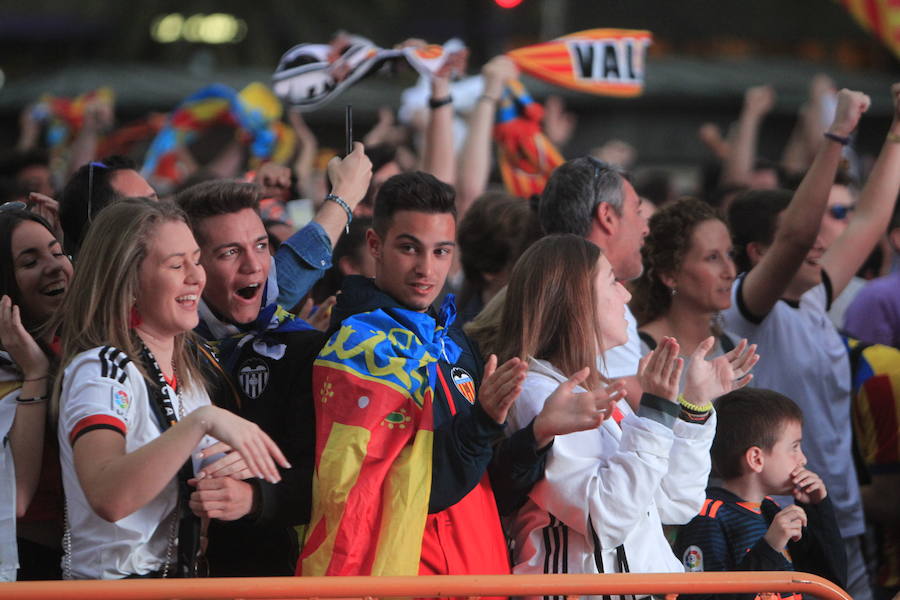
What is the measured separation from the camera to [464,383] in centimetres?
362

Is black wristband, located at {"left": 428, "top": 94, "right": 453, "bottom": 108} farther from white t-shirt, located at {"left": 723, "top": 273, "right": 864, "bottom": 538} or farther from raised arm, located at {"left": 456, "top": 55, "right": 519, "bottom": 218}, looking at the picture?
white t-shirt, located at {"left": 723, "top": 273, "right": 864, "bottom": 538}

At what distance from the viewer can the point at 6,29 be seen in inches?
1008

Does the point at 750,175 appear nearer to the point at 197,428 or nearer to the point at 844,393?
the point at 844,393

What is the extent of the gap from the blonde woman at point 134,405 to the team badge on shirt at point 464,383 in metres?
0.71

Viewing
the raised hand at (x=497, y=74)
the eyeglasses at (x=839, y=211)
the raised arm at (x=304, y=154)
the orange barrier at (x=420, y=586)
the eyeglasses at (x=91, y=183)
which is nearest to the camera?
the orange barrier at (x=420, y=586)

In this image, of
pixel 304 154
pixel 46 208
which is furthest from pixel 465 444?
pixel 304 154

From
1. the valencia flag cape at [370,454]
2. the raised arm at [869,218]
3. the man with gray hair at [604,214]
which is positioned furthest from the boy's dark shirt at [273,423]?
the raised arm at [869,218]

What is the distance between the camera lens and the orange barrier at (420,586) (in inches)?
114

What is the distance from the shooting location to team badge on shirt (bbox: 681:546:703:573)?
4.00 m

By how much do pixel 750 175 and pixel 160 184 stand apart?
14.1 feet

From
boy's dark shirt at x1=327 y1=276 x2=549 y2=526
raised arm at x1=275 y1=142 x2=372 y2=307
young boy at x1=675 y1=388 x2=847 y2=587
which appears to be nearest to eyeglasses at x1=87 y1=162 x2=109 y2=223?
raised arm at x1=275 y1=142 x2=372 y2=307

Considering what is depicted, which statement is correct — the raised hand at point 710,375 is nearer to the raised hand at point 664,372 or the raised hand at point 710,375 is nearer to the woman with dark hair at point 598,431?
the woman with dark hair at point 598,431

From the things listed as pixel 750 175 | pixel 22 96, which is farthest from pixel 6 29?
pixel 750 175

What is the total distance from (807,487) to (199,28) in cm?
2315
